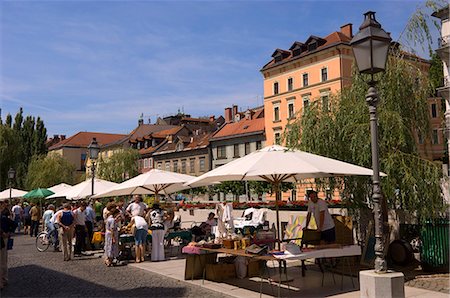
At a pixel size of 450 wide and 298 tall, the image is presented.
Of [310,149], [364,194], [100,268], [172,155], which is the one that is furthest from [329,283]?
[172,155]

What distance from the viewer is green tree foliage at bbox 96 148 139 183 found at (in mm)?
58625

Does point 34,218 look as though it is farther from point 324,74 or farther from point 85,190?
point 324,74

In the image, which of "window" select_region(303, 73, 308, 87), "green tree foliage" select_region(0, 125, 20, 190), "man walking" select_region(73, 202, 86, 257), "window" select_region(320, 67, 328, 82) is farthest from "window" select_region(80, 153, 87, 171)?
"man walking" select_region(73, 202, 86, 257)

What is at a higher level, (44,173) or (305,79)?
(305,79)

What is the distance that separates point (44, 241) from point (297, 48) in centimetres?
3754

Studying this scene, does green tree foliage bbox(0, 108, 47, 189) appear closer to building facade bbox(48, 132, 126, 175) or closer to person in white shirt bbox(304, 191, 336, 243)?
building facade bbox(48, 132, 126, 175)

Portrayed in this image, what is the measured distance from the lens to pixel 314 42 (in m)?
46.7

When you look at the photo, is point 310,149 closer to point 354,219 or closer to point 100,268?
point 354,219

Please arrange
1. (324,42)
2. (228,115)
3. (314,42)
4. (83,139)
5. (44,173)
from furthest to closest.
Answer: (83,139)
(228,115)
(44,173)
(314,42)
(324,42)

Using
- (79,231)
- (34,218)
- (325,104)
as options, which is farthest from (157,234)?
(34,218)

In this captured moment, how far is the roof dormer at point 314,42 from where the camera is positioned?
46.2 metres

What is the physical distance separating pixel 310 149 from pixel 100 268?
6.42 metres

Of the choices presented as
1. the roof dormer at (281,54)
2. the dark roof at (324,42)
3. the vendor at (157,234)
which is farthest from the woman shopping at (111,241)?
the roof dormer at (281,54)

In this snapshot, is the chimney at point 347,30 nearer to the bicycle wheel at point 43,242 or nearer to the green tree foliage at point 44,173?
the green tree foliage at point 44,173
